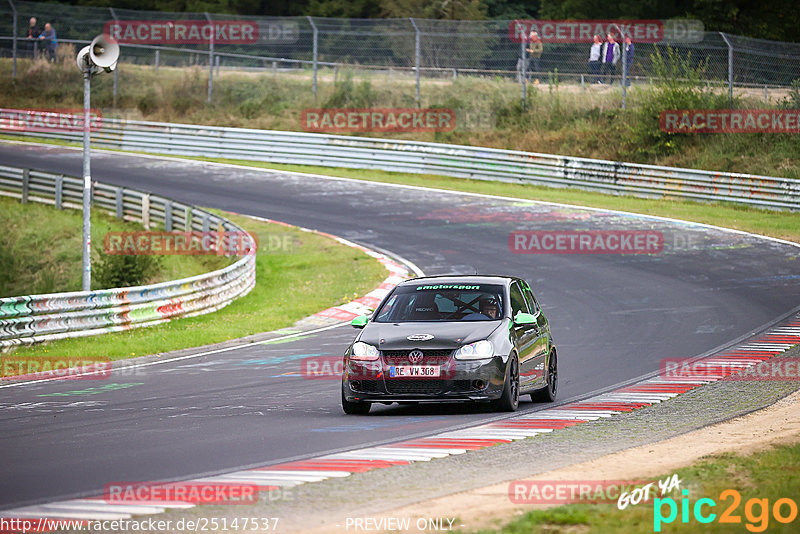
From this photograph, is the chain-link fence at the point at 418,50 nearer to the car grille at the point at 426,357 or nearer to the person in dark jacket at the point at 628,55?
the person in dark jacket at the point at 628,55

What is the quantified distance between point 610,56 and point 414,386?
26.3 metres

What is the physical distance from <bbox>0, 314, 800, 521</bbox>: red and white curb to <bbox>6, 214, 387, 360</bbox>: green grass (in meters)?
7.74

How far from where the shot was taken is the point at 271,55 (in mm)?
41875

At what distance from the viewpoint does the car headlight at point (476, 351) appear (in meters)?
11.2

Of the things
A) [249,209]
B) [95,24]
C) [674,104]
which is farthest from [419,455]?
[95,24]

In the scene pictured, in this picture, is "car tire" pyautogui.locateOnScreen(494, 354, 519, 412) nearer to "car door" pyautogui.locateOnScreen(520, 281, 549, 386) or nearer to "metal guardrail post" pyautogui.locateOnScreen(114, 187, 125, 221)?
"car door" pyautogui.locateOnScreen(520, 281, 549, 386)

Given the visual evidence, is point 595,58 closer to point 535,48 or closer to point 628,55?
point 628,55

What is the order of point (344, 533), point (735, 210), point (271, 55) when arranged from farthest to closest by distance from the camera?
point (271, 55) → point (735, 210) → point (344, 533)

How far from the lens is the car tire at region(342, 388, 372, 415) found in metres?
11.5

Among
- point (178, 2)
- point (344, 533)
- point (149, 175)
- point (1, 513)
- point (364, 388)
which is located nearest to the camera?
point (344, 533)

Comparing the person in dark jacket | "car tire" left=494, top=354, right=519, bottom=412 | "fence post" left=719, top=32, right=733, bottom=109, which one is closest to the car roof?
"car tire" left=494, top=354, right=519, bottom=412

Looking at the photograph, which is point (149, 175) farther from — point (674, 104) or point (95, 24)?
point (674, 104)

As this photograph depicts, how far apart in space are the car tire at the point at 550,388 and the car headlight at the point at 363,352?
6.90 feet

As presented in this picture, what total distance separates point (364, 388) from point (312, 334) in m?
7.54
